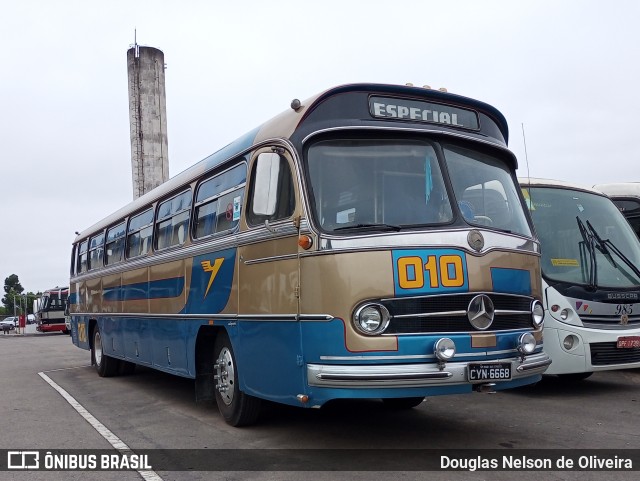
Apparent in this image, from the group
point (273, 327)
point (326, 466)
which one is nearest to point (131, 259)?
point (273, 327)

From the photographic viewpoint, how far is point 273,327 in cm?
604

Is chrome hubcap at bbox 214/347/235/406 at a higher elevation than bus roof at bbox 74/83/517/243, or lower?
lower

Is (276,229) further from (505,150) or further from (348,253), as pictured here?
(505,150)

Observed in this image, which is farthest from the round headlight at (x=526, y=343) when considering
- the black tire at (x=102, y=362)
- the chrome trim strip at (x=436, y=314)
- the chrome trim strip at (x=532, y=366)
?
the black tire at (x=102, y=362)

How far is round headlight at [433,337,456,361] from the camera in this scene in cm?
528

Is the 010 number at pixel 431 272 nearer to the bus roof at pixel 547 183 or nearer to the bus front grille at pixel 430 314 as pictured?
the bus front grille at pixel 430 314

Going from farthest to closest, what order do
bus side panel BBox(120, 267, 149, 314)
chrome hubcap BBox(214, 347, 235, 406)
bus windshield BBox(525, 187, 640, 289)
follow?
1. bus side panel BBox(120, 267, 149, 314)
2. bus windshield BBox(525, 187, 640, 289)
3. chrome hubcap BBox(214, 347, 235, 406)

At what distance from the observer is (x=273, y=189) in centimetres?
607

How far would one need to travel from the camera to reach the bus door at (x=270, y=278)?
579cm

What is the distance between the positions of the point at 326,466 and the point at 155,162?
111ft

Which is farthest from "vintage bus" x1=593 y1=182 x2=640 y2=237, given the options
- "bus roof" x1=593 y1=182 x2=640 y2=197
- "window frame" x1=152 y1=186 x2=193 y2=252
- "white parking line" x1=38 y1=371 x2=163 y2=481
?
"white parking line" x1=38 y1=371 x2=163 y2=481

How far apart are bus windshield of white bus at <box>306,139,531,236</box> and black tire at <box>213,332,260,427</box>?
2185mm

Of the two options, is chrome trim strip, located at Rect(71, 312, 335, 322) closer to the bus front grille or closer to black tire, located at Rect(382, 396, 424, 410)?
the bus front grille

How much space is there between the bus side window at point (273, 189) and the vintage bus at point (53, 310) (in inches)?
1486
